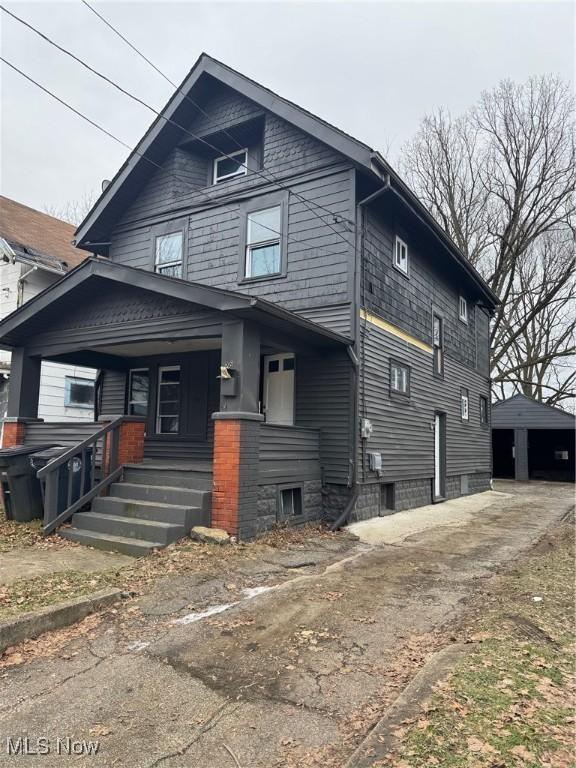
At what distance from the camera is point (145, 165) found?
41.2 feet

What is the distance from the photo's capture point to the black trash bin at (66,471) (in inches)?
304

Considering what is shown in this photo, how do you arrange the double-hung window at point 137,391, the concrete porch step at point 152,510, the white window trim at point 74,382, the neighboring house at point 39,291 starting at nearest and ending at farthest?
the concrete porch step at point 152,510, the double-hung window at point 137,391, the neighboring house at point 39,291, the white window trim at point 74,382

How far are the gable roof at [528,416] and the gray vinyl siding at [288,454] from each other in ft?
54.9

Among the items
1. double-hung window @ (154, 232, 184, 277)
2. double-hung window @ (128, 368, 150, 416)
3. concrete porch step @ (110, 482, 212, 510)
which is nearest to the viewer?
concrete porch step @ (110, 482, 212, 510)

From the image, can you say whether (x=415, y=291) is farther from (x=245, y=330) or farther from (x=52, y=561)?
(x=52, y=561)

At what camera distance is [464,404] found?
16.6 metres

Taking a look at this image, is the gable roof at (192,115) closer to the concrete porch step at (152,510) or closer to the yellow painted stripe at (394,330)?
the yellow painted stripe at (394,330)

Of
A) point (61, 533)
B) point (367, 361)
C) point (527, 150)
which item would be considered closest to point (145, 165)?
point (367, 361)

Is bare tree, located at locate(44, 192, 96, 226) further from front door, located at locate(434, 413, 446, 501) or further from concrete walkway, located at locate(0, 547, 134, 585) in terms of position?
concrete walkway, located at locate(0, 547, 134, 585)

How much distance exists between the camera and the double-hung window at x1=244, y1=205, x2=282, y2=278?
10.8m

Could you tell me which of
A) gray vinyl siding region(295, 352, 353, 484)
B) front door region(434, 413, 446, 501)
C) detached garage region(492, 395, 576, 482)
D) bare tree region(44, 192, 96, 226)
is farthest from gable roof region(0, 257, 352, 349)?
bare tree region(44, 192, 96, 226)

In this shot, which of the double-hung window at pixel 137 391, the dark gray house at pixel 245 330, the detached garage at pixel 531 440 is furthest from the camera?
the detached garage at pixel 531 440

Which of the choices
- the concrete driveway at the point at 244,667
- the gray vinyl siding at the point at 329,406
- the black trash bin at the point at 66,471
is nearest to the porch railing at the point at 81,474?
the black trash bin at the point at 66,471

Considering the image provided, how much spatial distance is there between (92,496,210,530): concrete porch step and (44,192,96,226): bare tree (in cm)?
2570
